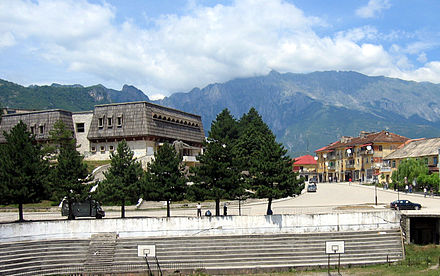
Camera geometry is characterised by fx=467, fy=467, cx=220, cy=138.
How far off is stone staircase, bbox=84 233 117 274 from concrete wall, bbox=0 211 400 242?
752 mm

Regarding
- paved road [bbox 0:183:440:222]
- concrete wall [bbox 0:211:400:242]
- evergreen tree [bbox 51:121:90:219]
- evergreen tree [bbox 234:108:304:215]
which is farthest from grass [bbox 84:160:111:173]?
evergreen tree [bbox 234:108:304:215]

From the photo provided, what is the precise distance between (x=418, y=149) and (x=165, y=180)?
49120 mm

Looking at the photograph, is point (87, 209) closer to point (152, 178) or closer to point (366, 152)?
point (152, 178)

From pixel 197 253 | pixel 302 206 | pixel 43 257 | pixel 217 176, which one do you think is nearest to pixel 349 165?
pixel 302 206

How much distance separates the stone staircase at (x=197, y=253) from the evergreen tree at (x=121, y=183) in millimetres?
5490

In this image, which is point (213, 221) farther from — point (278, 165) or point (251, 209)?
point (251, 209)

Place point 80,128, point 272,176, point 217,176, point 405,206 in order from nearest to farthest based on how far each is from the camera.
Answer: point 272,176
point 217,176
point 405,206
point 80,128

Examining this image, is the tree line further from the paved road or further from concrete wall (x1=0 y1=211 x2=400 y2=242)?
the paved road

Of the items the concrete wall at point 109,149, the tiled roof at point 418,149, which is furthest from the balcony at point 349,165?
the concrete wall at point 109,149

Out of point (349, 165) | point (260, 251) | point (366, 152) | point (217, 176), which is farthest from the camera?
point (349, 165)

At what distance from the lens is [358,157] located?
291 ft

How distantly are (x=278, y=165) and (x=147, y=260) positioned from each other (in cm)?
1347

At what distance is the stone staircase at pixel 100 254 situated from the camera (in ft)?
99.7

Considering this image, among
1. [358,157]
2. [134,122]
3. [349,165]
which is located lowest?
[349,165]
